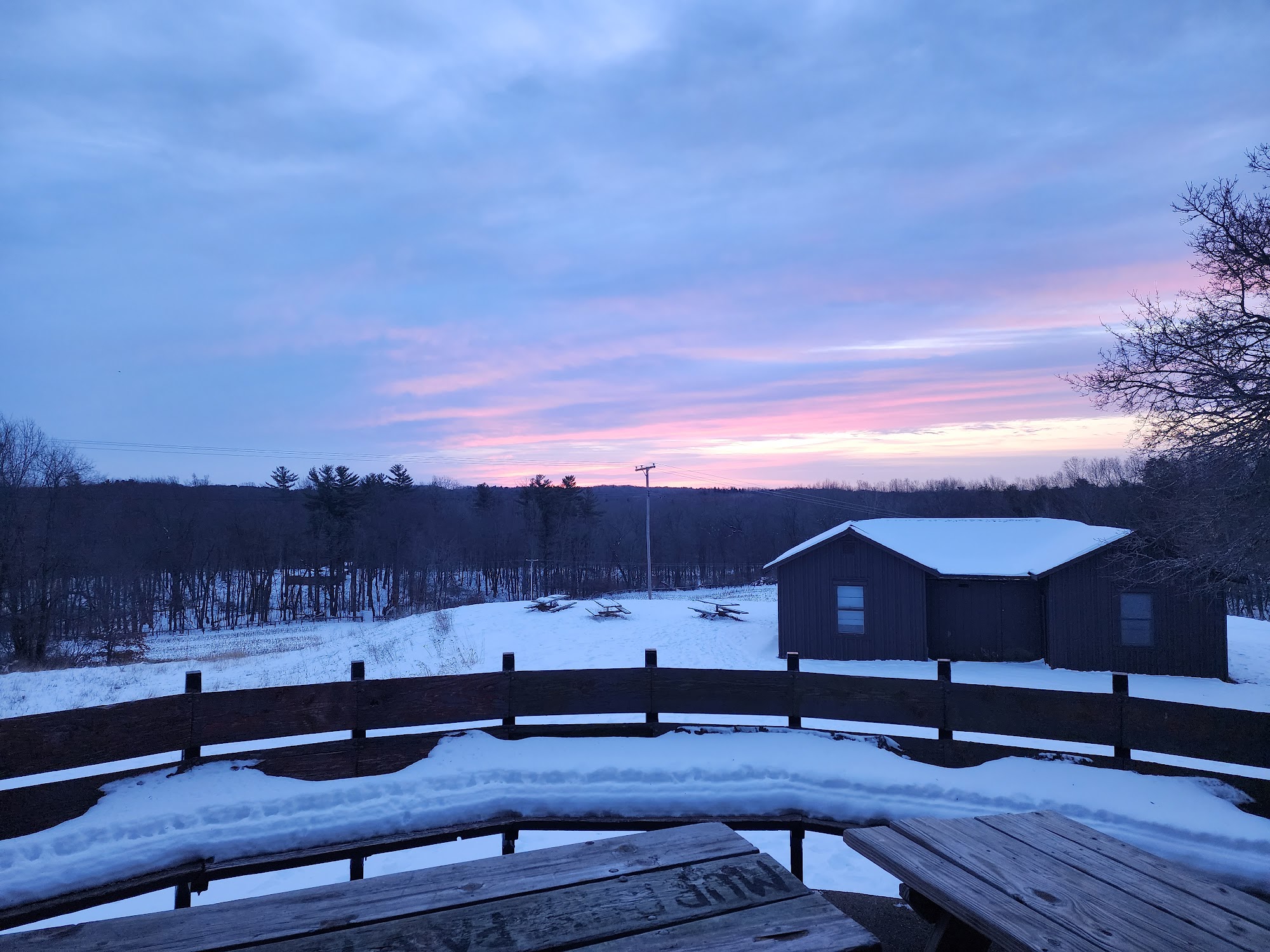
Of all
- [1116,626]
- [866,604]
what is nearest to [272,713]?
[866,604]

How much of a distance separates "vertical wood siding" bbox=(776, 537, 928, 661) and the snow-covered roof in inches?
19.8

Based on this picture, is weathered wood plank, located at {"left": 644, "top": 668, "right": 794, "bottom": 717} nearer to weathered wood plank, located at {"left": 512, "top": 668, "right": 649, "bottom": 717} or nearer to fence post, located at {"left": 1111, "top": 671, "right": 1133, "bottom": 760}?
weathered wood plank, located at {"left": 512, "top": 668, "right": 649, "bottom": 717}

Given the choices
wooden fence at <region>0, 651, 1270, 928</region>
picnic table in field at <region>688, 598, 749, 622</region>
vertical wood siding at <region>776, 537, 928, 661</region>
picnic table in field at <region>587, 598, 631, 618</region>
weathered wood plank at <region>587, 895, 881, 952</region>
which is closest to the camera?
weathered wood plank at <region>587, 895, 881, 952</region>

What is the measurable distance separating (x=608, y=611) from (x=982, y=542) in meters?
14.7

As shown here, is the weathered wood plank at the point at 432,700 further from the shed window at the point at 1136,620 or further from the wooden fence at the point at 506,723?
the shed window at the point at 1136,620

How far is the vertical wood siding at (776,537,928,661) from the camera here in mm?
21469

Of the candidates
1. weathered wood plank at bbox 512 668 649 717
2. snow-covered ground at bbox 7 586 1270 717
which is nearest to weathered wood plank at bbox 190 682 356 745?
weathered wood plank at bbox 512 668 649 717

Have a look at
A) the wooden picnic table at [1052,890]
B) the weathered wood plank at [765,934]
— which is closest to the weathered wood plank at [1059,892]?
the wooden picnic table at [1052,890]

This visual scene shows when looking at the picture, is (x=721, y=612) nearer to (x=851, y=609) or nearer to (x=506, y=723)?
(x=851, y=609)

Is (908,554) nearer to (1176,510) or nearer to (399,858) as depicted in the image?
(1176,510)

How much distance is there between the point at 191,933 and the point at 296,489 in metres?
85.2

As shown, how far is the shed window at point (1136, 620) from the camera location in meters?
19.9

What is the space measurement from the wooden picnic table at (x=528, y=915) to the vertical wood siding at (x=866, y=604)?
2026cm

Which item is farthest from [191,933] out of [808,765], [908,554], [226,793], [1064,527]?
[1064,527]
